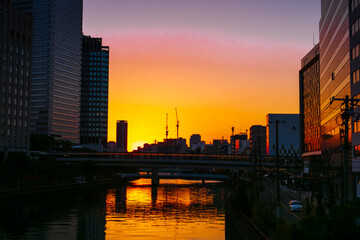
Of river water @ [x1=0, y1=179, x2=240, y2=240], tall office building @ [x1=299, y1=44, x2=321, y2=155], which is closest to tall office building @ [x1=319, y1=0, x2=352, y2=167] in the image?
river water @ [x1=0, y1=179, x2=240, y2=240]

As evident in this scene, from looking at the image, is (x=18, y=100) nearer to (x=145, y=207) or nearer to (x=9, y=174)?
(x=9, y=174)

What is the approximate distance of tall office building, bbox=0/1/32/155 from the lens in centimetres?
16762

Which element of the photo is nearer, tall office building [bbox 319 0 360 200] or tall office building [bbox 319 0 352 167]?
tall office building [bbox 319 0 360 200]

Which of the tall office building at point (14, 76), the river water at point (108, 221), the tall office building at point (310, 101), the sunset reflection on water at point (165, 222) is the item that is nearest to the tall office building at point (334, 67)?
the sunset reflection on water at point (165, 222)

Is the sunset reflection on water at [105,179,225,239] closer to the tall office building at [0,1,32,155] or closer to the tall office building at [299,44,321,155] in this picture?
the tall office building at [299,44,321,155]

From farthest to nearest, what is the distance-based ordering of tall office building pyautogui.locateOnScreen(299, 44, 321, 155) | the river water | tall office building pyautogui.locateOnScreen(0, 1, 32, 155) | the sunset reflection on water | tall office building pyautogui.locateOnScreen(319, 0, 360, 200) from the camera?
tall office building pyautogui.locateOnScreen(0, 1, 32, 155)
tall office building pyautogui.locateOnScreen(299, 44, 321, 155)
tall office building pyautogui.locateOnScreen(319, 0, 360, 200)
the sunset reflection on water
the river water

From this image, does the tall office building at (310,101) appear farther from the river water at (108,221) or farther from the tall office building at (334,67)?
the river water at (108,221)

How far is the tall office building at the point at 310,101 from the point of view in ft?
529

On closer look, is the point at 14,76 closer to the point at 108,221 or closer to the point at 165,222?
the point at 108,221

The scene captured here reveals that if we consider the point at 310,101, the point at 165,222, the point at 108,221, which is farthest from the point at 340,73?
the point at 310,101

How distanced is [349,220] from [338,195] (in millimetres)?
65738

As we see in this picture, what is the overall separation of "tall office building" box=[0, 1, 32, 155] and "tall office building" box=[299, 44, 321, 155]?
96634mm

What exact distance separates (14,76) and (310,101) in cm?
10047

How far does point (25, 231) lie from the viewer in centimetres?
5825
